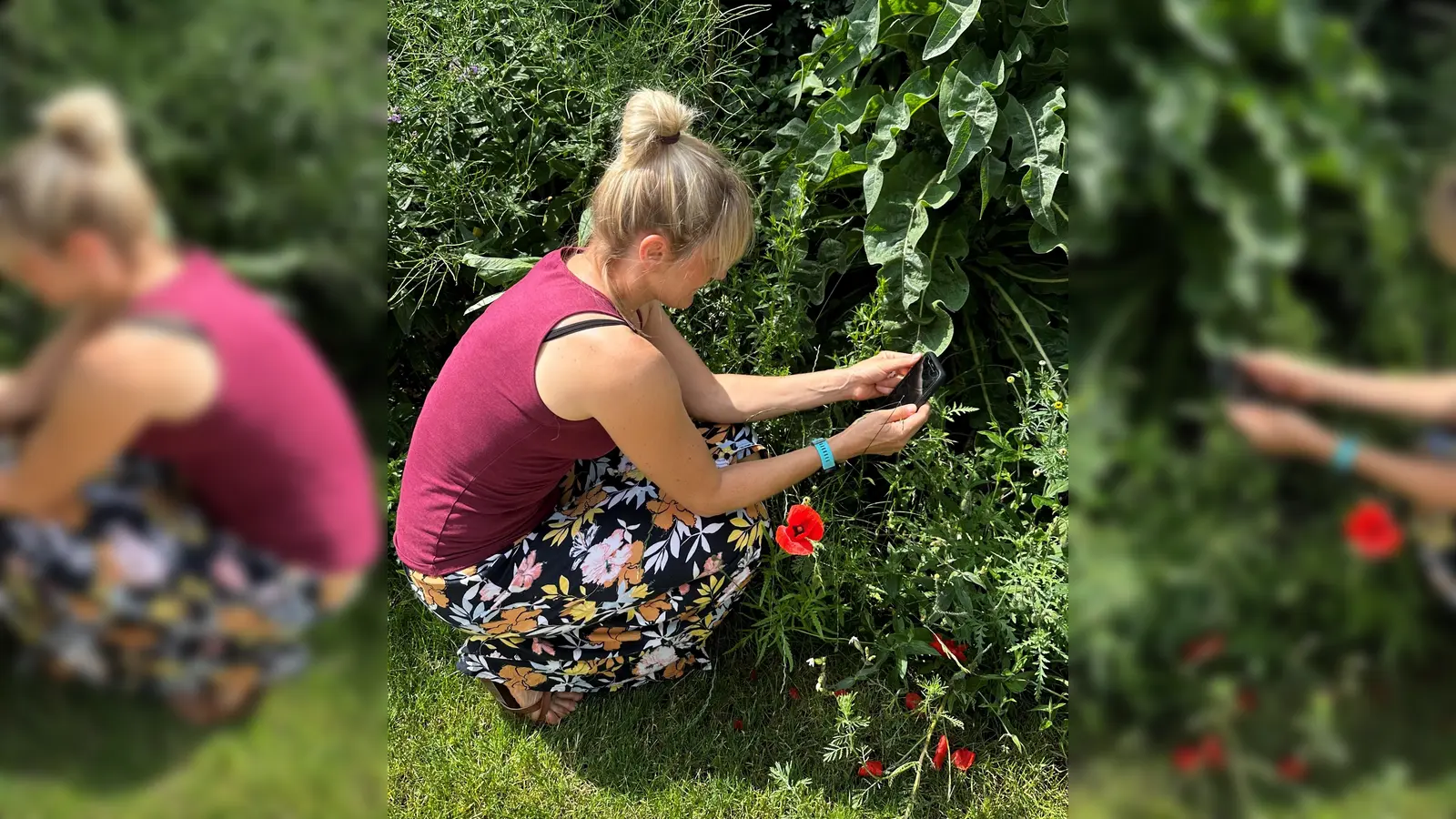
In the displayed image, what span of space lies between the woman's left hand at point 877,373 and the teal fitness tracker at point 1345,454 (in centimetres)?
192

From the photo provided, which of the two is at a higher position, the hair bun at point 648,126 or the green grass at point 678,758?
the hair bun at point 648,126

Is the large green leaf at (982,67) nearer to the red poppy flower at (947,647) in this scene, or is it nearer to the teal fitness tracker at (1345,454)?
the red poppy flower at (947,647)

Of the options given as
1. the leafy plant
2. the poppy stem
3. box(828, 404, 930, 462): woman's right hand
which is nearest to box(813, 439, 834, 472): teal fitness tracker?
box(828, 404, 930, 462): woman's right hand

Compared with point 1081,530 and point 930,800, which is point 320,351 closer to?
point 1081,530

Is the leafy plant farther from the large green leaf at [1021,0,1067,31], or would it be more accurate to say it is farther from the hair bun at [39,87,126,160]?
the hair bun at [39,87,126,160]

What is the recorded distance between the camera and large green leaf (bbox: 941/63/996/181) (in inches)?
87.8

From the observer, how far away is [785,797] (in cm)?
232

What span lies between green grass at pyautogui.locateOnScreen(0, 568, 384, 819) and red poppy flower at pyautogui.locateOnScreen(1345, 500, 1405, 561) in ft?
1.60

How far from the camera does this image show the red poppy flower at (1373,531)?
0.42m

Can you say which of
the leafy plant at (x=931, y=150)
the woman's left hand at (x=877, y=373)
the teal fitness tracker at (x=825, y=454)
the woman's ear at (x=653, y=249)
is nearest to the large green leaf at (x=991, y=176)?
the leafy plant at (x=931, y=150)

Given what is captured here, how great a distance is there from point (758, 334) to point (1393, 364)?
213 cm

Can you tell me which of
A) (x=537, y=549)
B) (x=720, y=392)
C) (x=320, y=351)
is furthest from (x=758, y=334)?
(x=320, y=351)

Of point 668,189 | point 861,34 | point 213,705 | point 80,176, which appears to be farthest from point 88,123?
point 861,34

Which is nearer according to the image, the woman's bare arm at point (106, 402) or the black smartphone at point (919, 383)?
the woman's bare arm at point (106, 402)
